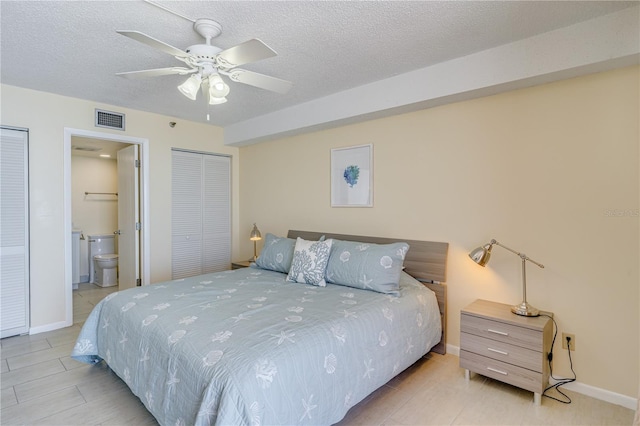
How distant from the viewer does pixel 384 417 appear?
2.01m

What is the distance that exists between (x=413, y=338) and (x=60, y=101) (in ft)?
13.4

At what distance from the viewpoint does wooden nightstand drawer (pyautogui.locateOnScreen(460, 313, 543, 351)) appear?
83.8 inches

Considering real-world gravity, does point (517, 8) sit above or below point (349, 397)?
above

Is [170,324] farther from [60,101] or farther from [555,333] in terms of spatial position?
[60,101]

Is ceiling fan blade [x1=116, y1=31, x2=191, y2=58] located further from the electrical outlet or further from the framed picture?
the electrical outlet

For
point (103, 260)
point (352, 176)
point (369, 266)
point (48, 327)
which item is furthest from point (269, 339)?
point (103, 260)

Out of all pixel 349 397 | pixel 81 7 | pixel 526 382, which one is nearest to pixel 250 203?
pixel 81 7

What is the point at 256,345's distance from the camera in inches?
63.7

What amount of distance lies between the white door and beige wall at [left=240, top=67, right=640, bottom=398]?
111 inches

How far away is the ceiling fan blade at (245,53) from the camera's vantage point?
1705mm

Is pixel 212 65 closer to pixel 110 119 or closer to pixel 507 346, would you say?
pixel 110 119

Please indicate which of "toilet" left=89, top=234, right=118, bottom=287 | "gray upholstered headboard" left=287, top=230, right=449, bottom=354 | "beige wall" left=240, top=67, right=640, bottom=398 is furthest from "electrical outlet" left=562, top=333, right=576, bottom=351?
"toilet" left=89, top=234, right=118, bottom=287

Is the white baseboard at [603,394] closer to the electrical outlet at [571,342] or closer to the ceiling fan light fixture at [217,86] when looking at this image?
the electrical outlet at [571,342]

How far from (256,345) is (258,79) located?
163 cm
